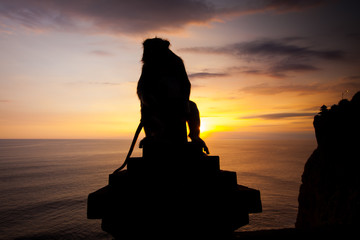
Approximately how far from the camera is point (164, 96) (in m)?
2.98

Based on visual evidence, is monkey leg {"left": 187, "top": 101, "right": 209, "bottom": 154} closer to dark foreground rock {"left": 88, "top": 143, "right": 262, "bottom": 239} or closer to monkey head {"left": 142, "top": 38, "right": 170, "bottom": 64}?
dark foreground rock {"left": 88, "top": 143, "right": 262, "bottom": 239}

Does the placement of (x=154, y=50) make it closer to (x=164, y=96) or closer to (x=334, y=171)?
(x=164, y=96)

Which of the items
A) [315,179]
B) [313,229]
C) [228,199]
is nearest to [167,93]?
[228,199]

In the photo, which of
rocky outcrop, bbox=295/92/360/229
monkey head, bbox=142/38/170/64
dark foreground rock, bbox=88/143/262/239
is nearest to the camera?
dark foreground rock, bbox=88/143/262/239

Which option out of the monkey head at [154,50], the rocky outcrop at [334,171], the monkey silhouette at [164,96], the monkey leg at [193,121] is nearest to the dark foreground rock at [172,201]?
the monkey silhouette at [164,96]

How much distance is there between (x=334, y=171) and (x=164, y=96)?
19.9 meters

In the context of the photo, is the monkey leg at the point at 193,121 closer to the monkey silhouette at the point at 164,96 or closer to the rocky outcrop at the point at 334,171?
the monkey silhouette at the point at 164,96

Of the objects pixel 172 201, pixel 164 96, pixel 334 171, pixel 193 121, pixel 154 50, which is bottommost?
pixel 334 171

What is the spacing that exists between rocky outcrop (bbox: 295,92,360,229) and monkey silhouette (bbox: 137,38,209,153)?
15420 millimetres

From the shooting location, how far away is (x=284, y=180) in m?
61.8

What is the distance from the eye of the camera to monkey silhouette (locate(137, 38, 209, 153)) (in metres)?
2.98

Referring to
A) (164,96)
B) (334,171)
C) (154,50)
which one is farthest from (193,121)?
(334,171)

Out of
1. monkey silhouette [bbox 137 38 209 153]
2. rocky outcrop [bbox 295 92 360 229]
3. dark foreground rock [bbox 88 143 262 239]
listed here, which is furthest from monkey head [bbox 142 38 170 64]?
rocky outcrop [bbox 295 92 360 229]

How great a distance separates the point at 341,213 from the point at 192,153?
1745 centimetres
